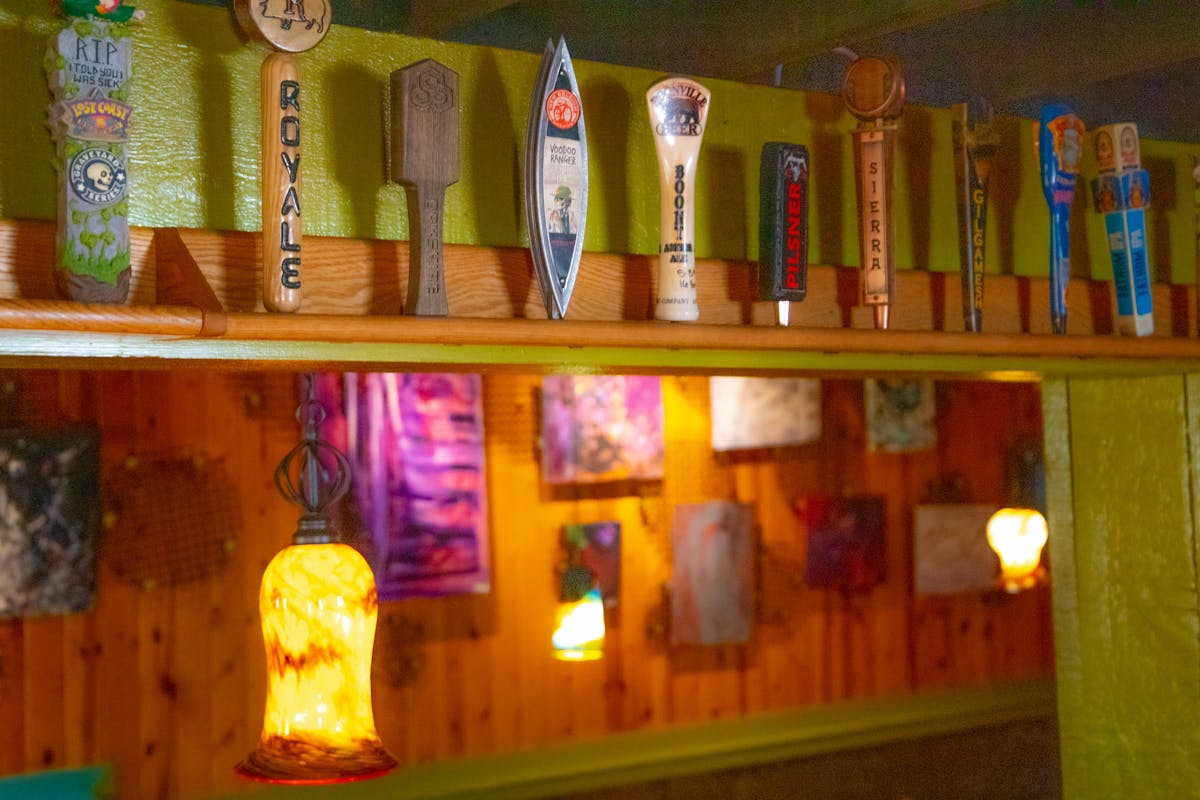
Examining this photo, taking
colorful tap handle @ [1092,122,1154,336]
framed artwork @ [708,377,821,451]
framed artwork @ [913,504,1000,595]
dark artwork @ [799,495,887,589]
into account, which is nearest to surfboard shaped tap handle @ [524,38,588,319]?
colorful tap handle @ [1092,122,1154,336]

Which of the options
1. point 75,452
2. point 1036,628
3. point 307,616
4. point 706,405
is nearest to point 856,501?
point 706,405

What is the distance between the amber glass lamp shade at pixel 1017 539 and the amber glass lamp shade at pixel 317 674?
3.10 m

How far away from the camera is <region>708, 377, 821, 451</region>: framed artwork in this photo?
167 inches

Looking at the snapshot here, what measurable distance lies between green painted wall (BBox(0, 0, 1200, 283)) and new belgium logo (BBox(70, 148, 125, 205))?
13cm

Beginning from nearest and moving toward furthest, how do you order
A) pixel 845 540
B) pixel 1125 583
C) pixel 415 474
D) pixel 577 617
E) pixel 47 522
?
pixel 1125 583 → pixel 47 522 → pixel 577 617 → pixel 415 474 → pixel 845 540

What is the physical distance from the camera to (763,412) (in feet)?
14.1

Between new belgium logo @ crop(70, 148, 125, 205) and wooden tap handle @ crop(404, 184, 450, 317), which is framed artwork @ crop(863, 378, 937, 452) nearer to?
wooden tap handle @ crop(404, 184, 450, 317)

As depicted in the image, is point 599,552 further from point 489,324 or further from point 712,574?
point 489,324

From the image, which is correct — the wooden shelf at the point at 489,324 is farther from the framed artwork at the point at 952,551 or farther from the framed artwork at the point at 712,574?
the framed artwork at the point at 952,551

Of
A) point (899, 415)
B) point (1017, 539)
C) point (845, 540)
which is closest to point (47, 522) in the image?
point (845, 540)

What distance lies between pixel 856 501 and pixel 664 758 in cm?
122

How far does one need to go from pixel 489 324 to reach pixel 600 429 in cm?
251

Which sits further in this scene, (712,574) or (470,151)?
(712,574)

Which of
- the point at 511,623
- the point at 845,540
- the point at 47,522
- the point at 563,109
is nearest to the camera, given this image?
the point at 563,109
